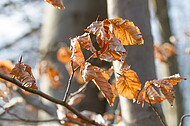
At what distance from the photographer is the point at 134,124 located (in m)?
0.86

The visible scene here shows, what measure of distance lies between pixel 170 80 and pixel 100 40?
0.28 metres

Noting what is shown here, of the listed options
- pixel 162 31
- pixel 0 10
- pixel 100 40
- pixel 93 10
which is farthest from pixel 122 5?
pixel 0 10

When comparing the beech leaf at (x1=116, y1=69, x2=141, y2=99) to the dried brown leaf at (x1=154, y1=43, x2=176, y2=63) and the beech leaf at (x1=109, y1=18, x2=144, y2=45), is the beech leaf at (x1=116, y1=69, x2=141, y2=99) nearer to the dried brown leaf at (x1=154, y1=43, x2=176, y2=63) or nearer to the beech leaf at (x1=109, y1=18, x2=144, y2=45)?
the beech leaf at (x1=109, y1=18, x2=144, y2=45)

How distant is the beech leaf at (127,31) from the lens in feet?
2.10

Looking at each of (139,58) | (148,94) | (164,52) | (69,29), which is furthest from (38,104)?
(164,52)

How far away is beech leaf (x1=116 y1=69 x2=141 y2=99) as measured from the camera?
2.25ft

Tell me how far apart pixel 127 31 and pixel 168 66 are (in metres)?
2.19

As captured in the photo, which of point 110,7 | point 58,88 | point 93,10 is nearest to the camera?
point 110,7

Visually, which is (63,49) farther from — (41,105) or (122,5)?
(122,5)

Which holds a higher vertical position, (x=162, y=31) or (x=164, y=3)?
(x=164, y=3)

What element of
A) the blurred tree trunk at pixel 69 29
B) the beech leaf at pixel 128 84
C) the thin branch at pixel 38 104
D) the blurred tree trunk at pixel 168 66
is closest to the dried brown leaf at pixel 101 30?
the beech leaf at pixel 128 84

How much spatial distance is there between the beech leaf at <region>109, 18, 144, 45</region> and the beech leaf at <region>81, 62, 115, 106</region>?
5.4 inches

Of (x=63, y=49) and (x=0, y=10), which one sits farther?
(x=0, y=10)

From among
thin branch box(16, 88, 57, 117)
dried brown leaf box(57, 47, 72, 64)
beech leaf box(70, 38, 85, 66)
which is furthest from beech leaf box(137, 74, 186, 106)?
dried brown leaf box(57, 47, 72, 64)
